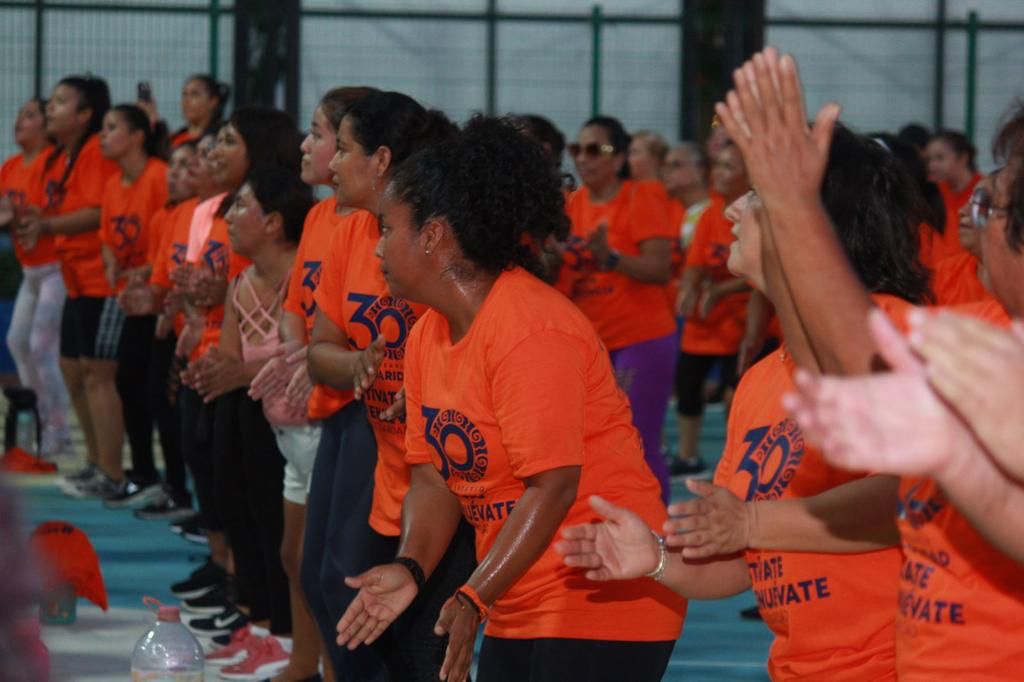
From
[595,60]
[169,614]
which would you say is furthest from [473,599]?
[595,60]

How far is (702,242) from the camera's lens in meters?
8.39

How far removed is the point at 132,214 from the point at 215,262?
7.81 feet

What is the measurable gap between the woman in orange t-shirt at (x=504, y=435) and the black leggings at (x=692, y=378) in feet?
19.1

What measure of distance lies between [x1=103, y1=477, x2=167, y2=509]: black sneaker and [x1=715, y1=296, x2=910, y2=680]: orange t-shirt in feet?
19.9

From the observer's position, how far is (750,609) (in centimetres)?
616

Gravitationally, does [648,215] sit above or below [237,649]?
above

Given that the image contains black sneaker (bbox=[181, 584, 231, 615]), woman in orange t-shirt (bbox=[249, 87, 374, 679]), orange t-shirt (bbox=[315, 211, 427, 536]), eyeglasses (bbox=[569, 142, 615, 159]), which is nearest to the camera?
orange t-shirt (bbox=[315, 211, 427, 536])

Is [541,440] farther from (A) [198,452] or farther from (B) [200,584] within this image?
(B) [200,584]

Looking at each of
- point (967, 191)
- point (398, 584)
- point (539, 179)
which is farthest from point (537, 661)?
point (967, 191)

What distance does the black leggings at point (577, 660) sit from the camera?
3100 millimetres

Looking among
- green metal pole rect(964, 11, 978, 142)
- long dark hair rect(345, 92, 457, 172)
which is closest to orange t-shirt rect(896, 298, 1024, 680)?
long dark hair rect(345, 92, 457, 172)

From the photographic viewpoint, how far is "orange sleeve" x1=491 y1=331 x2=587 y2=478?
2973mm

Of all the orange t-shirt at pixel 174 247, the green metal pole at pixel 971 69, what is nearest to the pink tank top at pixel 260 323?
the orange t-shirt at pixel 174 247

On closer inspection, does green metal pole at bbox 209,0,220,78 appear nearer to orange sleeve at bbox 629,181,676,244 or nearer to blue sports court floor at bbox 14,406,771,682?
blue sports court floor at bbox 14,406,771,682
